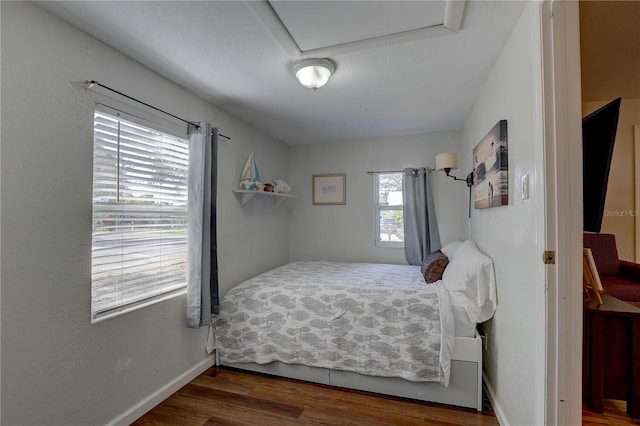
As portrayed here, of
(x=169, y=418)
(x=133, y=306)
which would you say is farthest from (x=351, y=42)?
(x=169, y=418)

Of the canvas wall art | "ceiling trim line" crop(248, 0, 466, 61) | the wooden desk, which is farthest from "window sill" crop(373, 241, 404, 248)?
"ceiling trim line" crop(248, 0, 466, 61)

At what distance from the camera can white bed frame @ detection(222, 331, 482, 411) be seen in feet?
6.33

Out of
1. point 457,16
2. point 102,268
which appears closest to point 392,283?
point 457,16

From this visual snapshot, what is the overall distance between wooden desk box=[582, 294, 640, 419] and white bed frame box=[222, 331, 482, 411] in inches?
25.3

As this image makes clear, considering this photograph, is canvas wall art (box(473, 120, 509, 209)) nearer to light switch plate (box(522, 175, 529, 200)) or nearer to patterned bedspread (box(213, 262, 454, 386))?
light switch plate (box(522, 175, 529, 200))

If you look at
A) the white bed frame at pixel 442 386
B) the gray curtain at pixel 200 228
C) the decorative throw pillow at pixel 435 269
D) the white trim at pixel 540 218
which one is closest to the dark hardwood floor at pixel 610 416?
the white bed frame at pixel 442 386

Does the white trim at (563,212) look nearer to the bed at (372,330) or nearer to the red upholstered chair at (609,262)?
the bed at (372,330)

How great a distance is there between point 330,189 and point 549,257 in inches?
115

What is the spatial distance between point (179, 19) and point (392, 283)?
2.33 m

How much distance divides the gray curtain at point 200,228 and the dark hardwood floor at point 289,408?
1.71 feet

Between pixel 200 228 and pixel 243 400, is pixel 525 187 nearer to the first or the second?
pixel 200 228

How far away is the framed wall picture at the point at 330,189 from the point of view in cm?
383

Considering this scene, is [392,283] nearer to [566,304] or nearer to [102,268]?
[566,304]

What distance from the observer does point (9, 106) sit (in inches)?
49.8
